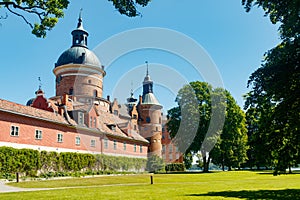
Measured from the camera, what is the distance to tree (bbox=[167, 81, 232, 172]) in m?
42.1

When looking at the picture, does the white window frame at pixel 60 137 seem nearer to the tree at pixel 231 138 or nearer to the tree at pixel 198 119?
the tree at pixel 198 119

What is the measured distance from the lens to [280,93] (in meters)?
13.7

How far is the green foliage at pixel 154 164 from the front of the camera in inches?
2002

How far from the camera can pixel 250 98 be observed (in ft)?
47.9

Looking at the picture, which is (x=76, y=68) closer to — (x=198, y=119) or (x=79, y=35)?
(x=79, y=35)

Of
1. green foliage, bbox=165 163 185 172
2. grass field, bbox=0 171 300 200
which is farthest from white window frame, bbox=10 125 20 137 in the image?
green foliage, bbox=165 163 185 172

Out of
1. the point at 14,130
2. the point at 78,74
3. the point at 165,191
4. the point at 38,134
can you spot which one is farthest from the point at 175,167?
the point at 165,191

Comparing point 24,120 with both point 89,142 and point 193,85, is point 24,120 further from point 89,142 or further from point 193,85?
point 193,85

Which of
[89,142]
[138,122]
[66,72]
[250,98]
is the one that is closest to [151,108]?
[138,122]

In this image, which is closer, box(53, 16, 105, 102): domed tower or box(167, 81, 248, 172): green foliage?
box(167, 81, 248, 172): green foliage

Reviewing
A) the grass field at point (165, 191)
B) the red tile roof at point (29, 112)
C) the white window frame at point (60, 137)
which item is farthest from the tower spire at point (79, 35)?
the grass field at point (165, 191)

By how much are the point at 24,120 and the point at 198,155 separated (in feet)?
89.0

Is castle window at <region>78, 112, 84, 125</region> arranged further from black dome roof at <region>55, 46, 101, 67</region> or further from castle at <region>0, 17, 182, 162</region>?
black dome roof at <region>55, 46, 101, 67</region>

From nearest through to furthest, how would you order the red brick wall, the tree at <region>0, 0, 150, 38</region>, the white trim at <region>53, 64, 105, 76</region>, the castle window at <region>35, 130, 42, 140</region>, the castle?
the tree at <region>0, 0, 150, 38</region>
the red brick wall
the castle
the castle window at <region>35, 130, 42, 140</region>
the white trim at <region>53, 64, 105, 76</region>
